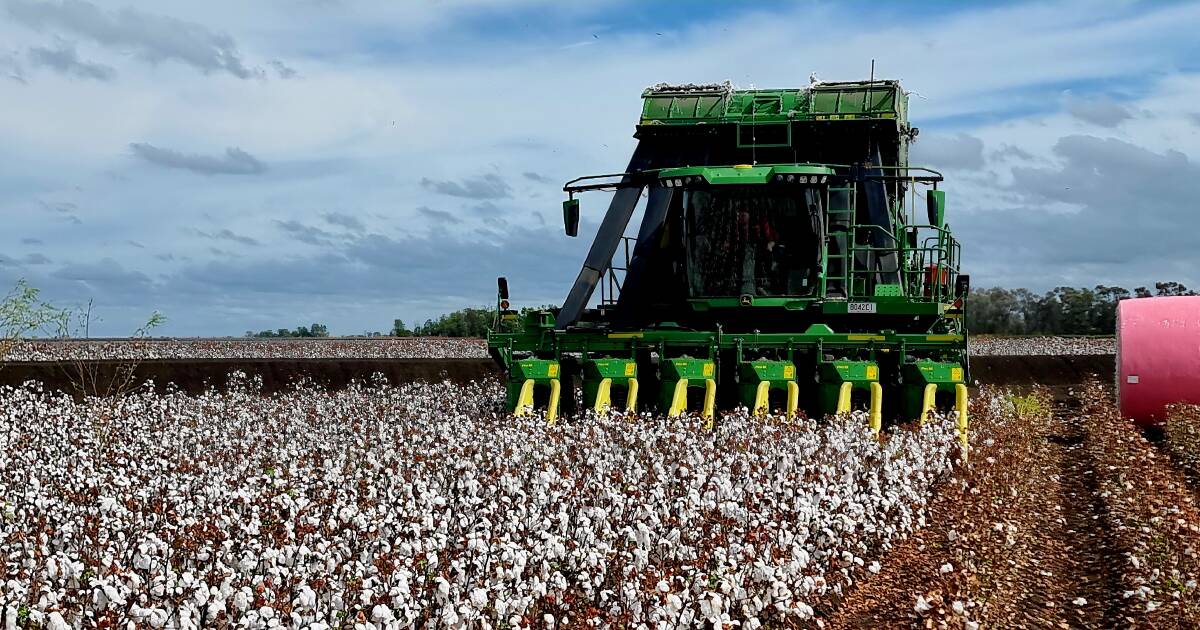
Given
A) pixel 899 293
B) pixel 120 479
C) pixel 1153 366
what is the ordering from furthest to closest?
pixel 1153 366 → pixel 899 293 → pixel 120 479

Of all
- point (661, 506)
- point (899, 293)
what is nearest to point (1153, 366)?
point (899, 293)

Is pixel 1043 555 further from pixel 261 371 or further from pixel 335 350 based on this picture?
pixel 335 350

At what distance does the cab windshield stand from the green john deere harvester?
19mm

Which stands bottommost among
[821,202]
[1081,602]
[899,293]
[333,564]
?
[1081,602]

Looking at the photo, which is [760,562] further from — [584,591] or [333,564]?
[333,564]

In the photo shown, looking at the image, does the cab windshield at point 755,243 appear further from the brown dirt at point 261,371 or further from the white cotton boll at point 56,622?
the white cotton boll at point 56,622

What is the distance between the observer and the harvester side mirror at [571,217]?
1745 centimetres

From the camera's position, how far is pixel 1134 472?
14.4 m

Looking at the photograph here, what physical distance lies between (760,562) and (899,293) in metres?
10.4

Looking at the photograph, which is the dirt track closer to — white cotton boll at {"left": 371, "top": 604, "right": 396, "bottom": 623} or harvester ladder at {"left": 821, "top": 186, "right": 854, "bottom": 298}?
harvester ladder at {"left": 821, "top": 186, "right": 854, "bottom": 298}

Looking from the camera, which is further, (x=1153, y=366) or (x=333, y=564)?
(x=1153, y=366)

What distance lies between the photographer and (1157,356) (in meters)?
19.1

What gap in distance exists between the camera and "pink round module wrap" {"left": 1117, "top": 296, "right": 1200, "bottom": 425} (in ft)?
62.2

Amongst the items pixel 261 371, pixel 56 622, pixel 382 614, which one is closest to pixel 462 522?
pixel 382 614
